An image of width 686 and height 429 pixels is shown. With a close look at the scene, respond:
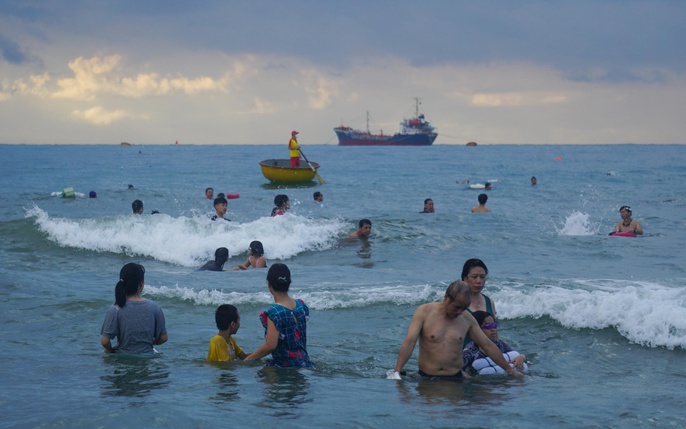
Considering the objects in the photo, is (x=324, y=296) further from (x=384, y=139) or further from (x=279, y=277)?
(x=384, y=139)

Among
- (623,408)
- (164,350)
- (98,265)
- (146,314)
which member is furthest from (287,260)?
(623,408)

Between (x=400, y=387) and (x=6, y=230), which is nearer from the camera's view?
(x=400, y=387)

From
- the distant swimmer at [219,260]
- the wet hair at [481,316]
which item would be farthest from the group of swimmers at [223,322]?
the distant swimmer at [219,260]

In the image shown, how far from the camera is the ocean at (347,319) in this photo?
644 cm

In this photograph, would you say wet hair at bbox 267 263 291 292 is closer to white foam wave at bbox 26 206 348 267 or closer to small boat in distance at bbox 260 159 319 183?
white foam wave at bbox 26 206 348 267

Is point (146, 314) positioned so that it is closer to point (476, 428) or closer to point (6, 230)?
point (476, 428)

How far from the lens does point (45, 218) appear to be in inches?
880

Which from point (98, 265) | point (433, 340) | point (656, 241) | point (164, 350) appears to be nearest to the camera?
point (433, 340)

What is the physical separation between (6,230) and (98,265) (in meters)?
5.66

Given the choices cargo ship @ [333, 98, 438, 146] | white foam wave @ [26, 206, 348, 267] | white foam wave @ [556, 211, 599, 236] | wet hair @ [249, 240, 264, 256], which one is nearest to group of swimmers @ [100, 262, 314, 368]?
wet hair @ [249, 240, 264, 256]

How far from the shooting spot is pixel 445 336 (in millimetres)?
6934

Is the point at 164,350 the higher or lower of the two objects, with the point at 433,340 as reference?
lower

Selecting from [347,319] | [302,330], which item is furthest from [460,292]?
[347,319]

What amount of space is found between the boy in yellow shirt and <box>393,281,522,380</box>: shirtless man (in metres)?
1.69
